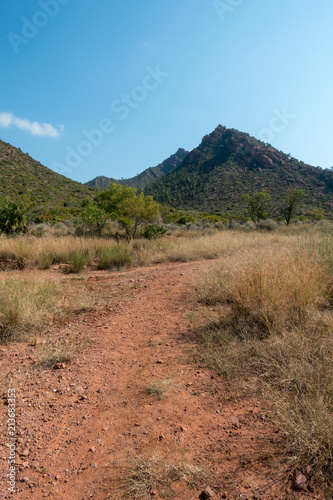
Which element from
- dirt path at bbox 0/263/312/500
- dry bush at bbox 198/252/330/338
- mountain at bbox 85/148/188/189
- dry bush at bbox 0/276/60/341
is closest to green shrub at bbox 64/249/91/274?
dry bush at bbox 0/276/60/341

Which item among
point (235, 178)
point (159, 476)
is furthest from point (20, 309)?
point (235, 178)

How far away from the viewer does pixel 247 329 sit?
293 cm

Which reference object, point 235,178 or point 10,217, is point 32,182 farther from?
point 235,178

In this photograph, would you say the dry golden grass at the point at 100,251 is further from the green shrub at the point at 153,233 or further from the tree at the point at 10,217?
the green shrub at the point at 153,233

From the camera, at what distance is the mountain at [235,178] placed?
137 ft

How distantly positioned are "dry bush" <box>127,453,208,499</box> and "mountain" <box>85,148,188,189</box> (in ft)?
247

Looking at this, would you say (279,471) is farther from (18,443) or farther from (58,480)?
(18,443)

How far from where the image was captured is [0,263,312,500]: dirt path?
1505 millimetres

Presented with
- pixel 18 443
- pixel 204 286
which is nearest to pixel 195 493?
pixel 18 443

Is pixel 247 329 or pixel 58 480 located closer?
pixel 58 480

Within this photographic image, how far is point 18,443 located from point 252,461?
1606 mm

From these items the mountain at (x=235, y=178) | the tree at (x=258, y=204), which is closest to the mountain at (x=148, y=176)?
the mountain at (x=235, y=178)

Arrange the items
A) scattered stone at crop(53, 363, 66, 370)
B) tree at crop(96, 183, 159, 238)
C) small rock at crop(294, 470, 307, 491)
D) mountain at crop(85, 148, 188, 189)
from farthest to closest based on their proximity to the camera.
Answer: mountain at crop(85, 148, 188, 189)
tree at crop(96, 183, 159, 238)
scattered stone at crop(53, 363, 66, 370)
small rock at crop(294, 470, 307, 491)

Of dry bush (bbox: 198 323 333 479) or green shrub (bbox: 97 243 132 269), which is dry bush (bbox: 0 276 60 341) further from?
green shrub (bbox: 97 243 132 269)
